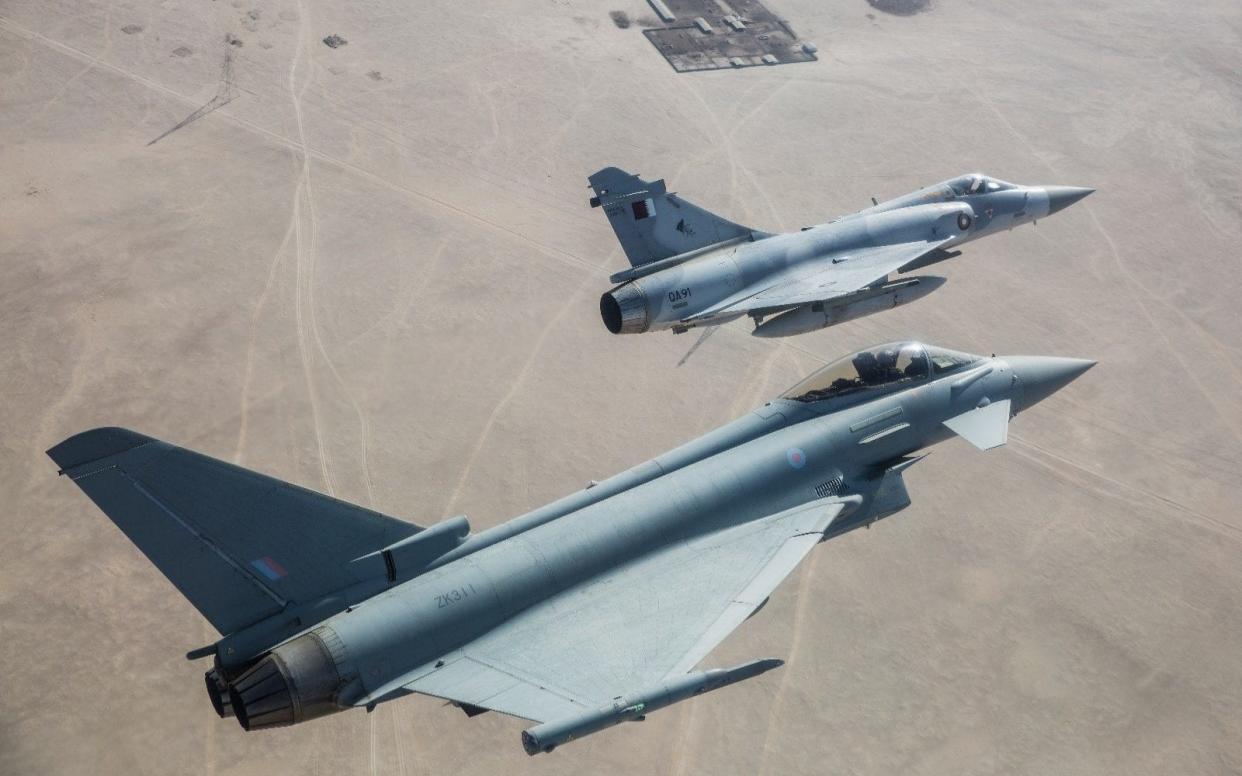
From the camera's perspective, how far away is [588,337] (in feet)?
124

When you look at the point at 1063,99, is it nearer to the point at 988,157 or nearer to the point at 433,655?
the point at 988,157

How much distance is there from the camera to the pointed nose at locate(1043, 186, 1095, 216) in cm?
3844

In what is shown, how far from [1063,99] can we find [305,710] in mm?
47523


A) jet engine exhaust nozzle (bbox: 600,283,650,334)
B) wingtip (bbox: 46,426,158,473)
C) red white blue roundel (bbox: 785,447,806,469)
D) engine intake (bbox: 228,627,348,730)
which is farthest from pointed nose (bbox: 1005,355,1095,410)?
wingtip (bbox: 46,426,158,473)

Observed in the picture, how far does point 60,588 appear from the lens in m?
28.4

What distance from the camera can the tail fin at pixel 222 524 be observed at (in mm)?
19000

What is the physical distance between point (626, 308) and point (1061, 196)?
57.9ft

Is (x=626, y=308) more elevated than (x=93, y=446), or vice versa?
(x=93, y=446)

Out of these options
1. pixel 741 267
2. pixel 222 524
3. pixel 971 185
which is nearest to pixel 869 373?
pixel 741 267

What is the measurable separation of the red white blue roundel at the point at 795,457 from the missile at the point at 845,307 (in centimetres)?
678

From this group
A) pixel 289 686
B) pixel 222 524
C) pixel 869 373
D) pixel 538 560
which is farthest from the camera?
pixel 869 373

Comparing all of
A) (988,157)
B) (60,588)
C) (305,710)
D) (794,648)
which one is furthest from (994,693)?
(988,157)

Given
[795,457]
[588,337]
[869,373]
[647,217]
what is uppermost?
[647,217]

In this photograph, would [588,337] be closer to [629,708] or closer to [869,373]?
[869,373]
